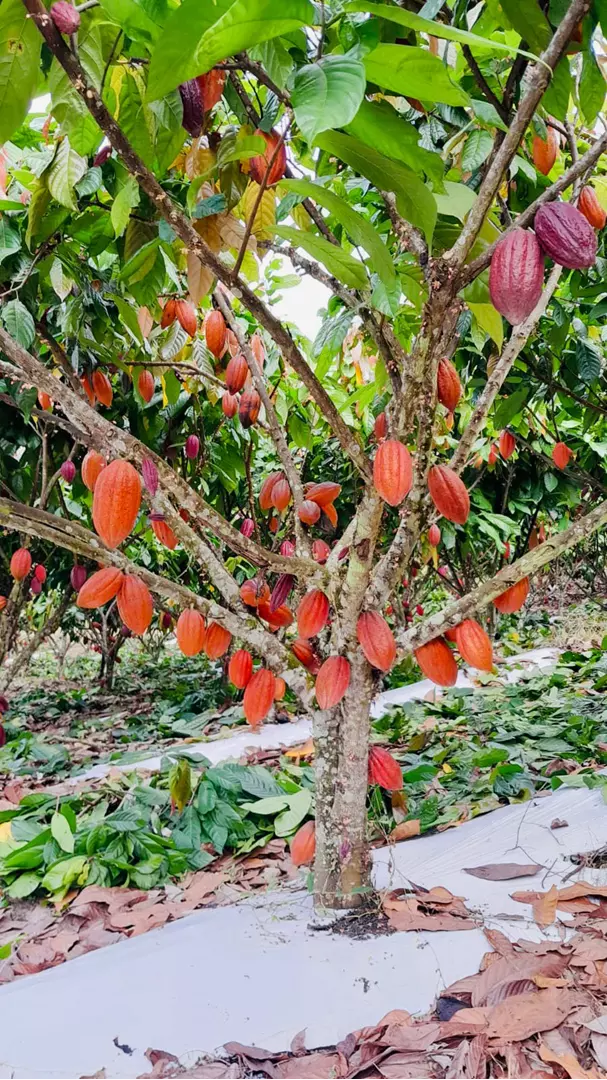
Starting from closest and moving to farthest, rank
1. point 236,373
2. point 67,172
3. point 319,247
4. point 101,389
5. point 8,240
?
point 319,247 < point 67,172 < point 8,240 < point 236,373 < point 101,389

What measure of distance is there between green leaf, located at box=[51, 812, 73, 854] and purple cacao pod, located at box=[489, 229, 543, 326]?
1.83 meters

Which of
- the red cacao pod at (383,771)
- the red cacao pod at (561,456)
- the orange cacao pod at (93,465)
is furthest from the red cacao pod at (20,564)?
the red cacao pod at (561,456)

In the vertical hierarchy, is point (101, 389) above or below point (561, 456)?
above

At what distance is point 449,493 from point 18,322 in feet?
3.53

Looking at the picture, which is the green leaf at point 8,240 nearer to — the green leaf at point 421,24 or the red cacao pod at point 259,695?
the red cacao pod at point 259,695

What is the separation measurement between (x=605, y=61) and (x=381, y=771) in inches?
56.5

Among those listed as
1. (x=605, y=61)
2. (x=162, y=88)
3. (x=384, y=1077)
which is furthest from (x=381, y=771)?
(x=605, y=61)

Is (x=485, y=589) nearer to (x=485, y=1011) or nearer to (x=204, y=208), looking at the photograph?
(x=485, y=1011)

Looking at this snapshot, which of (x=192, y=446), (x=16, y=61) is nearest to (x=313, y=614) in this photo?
(x=16, y=61)

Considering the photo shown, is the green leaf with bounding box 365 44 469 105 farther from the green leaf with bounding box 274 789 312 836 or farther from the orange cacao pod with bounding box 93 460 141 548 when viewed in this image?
the green leaf with bounding box 274 789 312 836

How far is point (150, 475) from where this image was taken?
1207mm

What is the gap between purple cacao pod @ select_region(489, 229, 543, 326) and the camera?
808mm

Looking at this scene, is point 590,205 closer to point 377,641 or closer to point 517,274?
point 517,274

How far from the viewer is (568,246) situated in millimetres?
818
